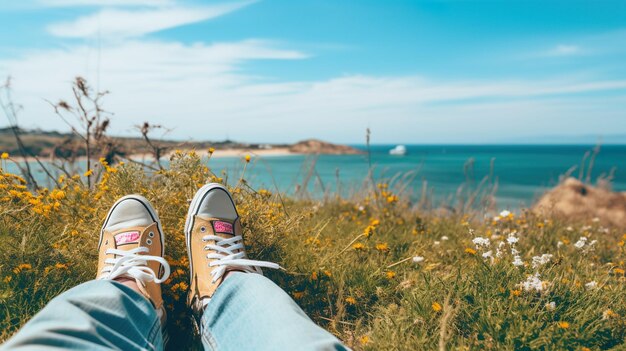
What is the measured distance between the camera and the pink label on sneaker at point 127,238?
2223mm

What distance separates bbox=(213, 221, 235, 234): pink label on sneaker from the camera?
236 cm

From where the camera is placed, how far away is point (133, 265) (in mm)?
2041

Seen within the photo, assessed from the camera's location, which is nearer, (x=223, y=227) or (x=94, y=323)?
(x=94, y=323)

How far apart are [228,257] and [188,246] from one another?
0.93ft

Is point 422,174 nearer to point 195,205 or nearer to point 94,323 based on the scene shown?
point 195,205

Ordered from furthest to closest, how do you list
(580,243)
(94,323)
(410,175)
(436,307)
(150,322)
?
(410,175)
(580,243)
(436,307)
(150,322)
(94,323)

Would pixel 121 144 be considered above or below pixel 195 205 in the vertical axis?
above

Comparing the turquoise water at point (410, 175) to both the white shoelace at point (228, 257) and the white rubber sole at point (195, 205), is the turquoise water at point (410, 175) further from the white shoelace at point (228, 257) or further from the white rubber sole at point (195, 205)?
the white shoelace at point (228, 257)

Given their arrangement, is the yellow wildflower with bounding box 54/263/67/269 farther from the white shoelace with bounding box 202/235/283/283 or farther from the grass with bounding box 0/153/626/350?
the white shoelace with bounding box 202/235/283/283

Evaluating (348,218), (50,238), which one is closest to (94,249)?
(50,238)

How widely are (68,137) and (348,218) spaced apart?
11.4 feet

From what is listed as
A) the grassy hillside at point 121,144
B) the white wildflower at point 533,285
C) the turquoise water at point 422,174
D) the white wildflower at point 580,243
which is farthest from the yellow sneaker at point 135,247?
the white wildflower at point 580,243

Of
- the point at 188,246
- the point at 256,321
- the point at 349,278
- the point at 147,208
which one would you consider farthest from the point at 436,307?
the point at 147,208

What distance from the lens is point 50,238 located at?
7.59 ft
